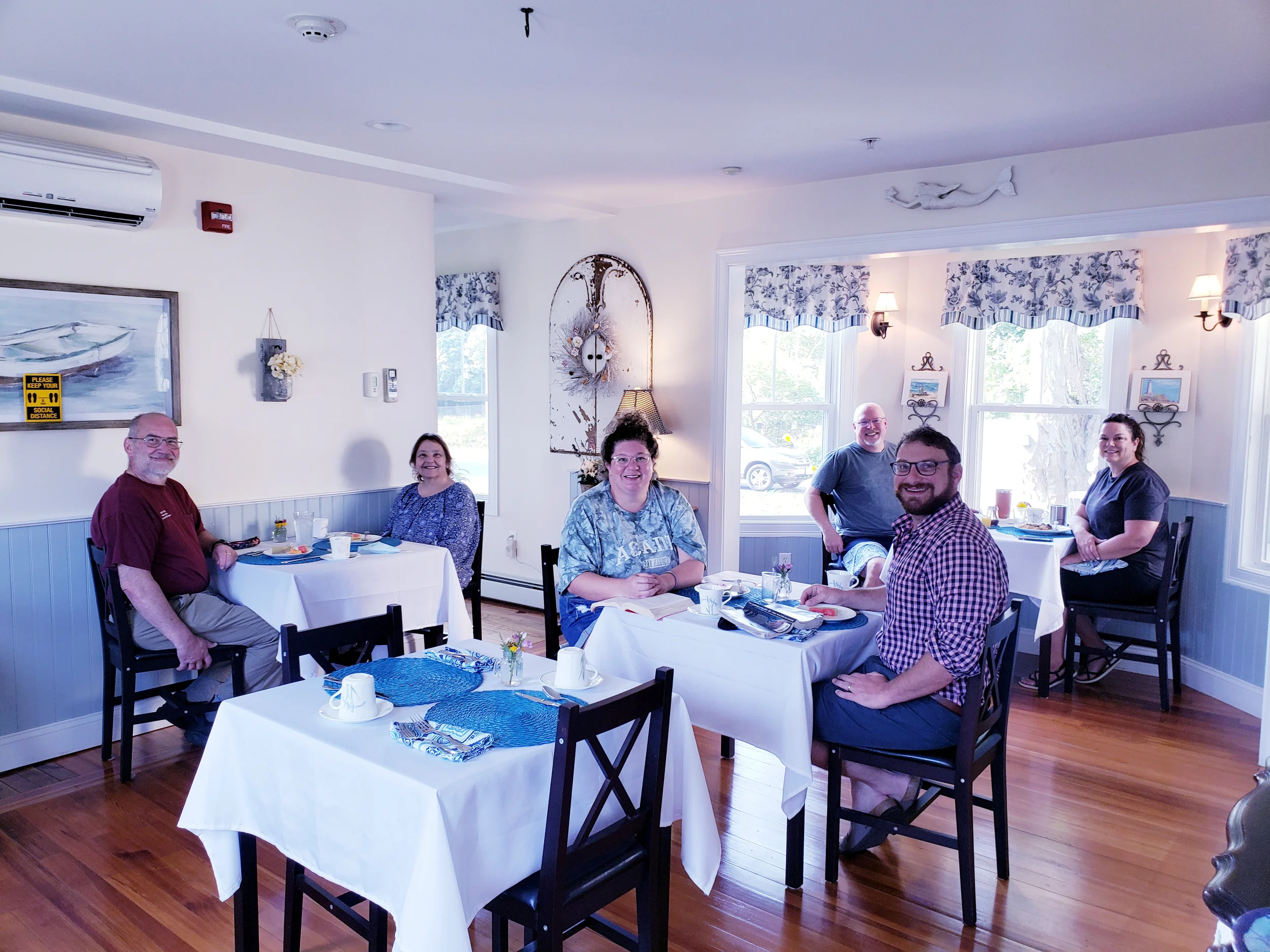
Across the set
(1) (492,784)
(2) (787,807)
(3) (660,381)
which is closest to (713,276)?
(3) (660,381)

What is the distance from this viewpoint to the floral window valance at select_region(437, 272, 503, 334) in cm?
623

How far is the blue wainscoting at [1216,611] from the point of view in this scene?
445 cm

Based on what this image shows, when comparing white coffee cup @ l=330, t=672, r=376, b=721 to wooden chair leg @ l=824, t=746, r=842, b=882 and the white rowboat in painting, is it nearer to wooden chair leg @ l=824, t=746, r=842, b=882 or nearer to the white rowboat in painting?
wooden chair leg @ l=824, t=746, r=842, b=882

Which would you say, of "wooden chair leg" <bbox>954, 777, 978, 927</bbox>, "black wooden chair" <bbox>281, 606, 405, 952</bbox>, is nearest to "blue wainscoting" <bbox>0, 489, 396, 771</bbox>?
"black wooden chair" <bbox>281, 606, 405, 952</bbox>

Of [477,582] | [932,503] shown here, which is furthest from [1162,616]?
[477,582]

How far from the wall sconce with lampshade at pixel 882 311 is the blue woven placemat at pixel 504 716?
4262mm

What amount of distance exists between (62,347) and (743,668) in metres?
2.92

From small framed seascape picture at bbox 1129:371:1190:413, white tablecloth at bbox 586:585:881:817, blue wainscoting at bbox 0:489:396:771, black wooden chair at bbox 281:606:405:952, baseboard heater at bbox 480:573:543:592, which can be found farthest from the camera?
baseboard heater at bbox 480:573:543:592

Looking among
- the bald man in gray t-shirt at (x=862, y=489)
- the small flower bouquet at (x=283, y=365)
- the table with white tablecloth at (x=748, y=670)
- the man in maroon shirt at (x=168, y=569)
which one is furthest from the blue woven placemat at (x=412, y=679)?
the bald man in gray t-shirt at (x=862, y=489)

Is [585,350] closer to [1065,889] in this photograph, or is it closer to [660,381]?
[660,381]

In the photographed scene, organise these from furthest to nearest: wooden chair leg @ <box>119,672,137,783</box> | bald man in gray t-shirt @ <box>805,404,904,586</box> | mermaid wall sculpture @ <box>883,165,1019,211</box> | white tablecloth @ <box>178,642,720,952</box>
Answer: bald man in gray t-shirt @ <box>805,404,904,586</box>
mermaid wall sculpture @ <box>883,165,1019,211</box>
wooden chair leg @ <box>119,672,137,783</box>
white tablecloth @ <box>178,642,720,952</box>

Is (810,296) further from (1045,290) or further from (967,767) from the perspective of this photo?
(967,767)

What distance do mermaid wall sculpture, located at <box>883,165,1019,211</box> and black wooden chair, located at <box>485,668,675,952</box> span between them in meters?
3.18

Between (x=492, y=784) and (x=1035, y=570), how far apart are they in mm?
3478
